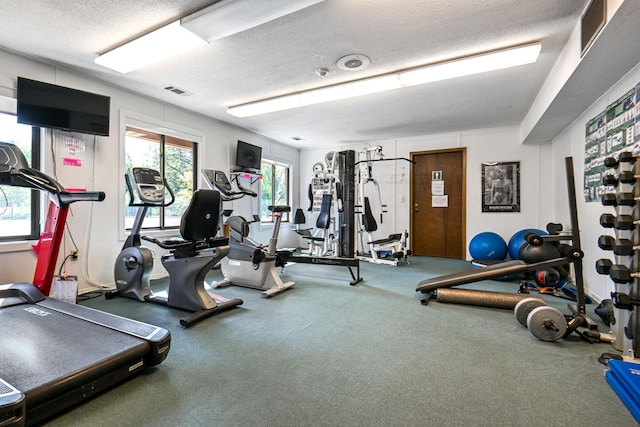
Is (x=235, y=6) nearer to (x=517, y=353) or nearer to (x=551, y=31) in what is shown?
(x=551, y=31)

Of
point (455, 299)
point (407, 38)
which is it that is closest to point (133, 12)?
point (407, 38)

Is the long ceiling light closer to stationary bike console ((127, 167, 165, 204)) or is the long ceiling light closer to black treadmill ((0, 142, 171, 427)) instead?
stationary bike console ((127, 167, 165, 204))

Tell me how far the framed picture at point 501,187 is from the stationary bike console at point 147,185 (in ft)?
18.2

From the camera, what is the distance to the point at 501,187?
5727mm

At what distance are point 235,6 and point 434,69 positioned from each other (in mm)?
2106

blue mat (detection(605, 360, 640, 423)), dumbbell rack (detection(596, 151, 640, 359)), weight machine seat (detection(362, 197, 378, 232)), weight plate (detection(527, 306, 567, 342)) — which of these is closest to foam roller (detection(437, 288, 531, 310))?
weight plate (detection(527, 306, 567, 342))

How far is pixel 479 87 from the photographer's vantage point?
12.2 ft

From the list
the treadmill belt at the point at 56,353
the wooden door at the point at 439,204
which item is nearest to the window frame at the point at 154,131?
the treadmill belt at the point at 56,353

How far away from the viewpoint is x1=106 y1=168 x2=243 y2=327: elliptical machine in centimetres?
278

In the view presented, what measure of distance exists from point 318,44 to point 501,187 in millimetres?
4657

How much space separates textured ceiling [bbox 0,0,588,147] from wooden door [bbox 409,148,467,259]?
172 cm

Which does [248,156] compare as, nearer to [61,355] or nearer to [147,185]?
[147,185]

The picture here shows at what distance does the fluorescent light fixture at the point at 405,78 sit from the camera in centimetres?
289

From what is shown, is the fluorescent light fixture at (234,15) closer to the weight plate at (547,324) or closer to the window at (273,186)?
the weight plate at (547,324)
